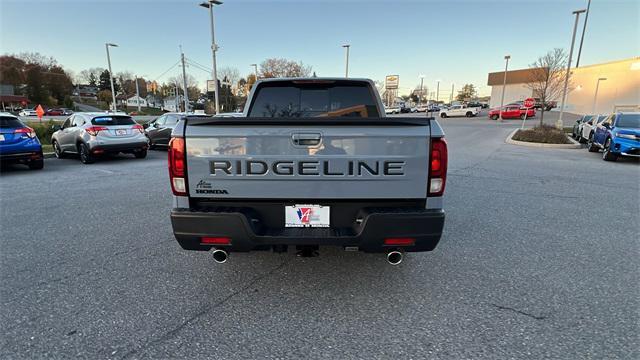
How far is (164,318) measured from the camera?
105 inches

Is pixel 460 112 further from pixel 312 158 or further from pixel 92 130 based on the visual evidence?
pixel 312 158

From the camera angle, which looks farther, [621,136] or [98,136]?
[621,136]

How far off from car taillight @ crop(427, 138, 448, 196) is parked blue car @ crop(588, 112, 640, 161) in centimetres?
1151

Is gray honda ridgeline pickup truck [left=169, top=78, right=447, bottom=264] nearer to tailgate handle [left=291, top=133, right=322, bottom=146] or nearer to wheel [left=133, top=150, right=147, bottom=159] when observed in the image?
tailgate handle [left=291, top=133, right=322, bottom=146]

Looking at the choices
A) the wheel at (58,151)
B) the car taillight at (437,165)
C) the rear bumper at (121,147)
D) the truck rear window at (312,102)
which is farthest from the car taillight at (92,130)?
the car taillight at (437,165)

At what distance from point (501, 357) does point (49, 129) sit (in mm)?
19231

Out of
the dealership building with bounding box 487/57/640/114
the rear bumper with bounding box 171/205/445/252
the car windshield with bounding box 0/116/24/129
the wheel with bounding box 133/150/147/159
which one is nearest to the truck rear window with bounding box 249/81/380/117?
the rear bumper with bounding box 171/205/445/252

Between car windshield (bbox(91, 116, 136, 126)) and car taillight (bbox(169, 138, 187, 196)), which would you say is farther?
car windshield (bbox(91, 116, 136, 126))

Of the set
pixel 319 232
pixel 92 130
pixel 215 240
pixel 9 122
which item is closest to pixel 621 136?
pixel 319 232

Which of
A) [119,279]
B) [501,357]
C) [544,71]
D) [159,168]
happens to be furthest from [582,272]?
[544,71]

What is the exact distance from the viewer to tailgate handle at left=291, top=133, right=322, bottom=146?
261 centimetres

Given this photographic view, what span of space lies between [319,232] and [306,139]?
2.49 feet

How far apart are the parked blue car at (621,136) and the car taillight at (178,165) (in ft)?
43.2

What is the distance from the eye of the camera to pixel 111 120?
10578 mm
